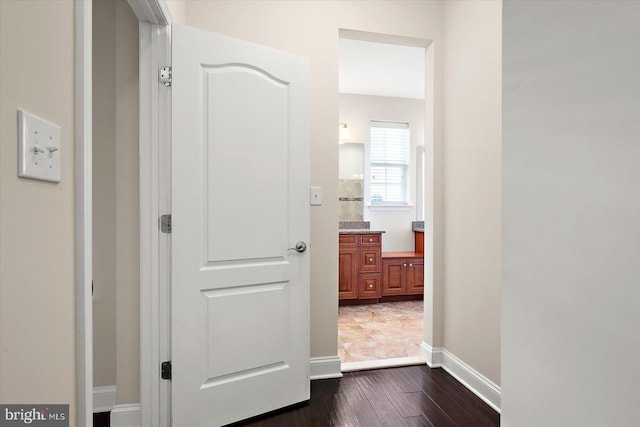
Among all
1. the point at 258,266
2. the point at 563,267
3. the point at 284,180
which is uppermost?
the point at 284,180

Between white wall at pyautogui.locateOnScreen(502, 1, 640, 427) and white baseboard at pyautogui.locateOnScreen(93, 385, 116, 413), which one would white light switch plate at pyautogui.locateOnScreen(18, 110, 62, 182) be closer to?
white wall at pyautogui.locateOnScreen(502, 1, 640, 427)

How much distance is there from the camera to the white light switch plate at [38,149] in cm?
60

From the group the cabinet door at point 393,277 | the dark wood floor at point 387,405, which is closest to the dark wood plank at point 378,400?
the dark wood floor at point 387,405

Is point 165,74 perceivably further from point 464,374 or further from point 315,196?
point 464,374

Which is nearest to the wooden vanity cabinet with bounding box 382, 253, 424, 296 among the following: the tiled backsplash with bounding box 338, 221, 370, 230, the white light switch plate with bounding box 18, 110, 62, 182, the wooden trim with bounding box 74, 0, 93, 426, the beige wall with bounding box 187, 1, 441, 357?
the tiled backsplash with bounding box 338, 221, 370, 230

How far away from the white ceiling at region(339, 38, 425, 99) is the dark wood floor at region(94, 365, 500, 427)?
9.55 feet

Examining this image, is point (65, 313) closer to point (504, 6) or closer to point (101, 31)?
point (504, 6)

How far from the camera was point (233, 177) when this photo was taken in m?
1.88

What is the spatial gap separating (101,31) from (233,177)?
1.15 meters

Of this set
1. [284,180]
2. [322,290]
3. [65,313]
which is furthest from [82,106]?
[322,290]

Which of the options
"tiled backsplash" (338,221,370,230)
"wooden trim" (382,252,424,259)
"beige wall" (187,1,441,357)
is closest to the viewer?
"beige wall" (187,1,441,357)

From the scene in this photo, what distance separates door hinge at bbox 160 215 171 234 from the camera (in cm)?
175

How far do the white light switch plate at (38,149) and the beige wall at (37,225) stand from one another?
13 millimetres

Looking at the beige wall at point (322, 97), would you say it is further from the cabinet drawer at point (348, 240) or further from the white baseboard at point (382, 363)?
the cabinet drawer at point (348, 240)
